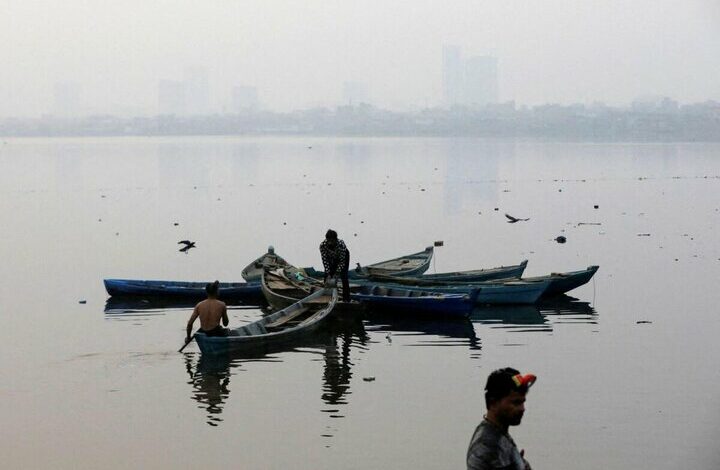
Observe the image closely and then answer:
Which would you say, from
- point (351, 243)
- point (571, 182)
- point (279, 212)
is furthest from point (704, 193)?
point (351, 243)

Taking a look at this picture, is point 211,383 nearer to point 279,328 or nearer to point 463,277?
point 279,328

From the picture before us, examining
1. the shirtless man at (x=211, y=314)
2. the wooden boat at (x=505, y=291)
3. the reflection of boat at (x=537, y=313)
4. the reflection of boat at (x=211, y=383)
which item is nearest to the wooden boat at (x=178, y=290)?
the wooden boat at (x=505, y=291)

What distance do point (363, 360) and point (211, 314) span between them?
113 inches

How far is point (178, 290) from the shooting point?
2398 cm

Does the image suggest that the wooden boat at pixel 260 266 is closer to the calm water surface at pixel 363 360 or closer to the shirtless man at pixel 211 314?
the calm water surface at pixel 363 360

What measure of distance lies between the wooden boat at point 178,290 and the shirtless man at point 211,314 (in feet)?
20.8

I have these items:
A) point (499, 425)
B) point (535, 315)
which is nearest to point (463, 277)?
point (535, 315)

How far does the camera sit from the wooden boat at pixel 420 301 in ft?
69.0

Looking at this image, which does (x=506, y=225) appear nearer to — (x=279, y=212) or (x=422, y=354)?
(x=279, y=212)

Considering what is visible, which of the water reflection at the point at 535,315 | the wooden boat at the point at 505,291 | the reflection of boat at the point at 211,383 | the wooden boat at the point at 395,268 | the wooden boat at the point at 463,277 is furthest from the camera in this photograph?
the wooden boat at the point at 395,268

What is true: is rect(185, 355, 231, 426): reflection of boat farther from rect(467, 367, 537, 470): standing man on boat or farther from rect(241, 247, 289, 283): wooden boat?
rect(467, 367, 537, 470): standing man on boat

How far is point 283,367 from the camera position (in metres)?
17.8

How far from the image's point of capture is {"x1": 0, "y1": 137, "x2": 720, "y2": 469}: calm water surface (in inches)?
548

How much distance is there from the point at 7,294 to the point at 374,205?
26196 mm
